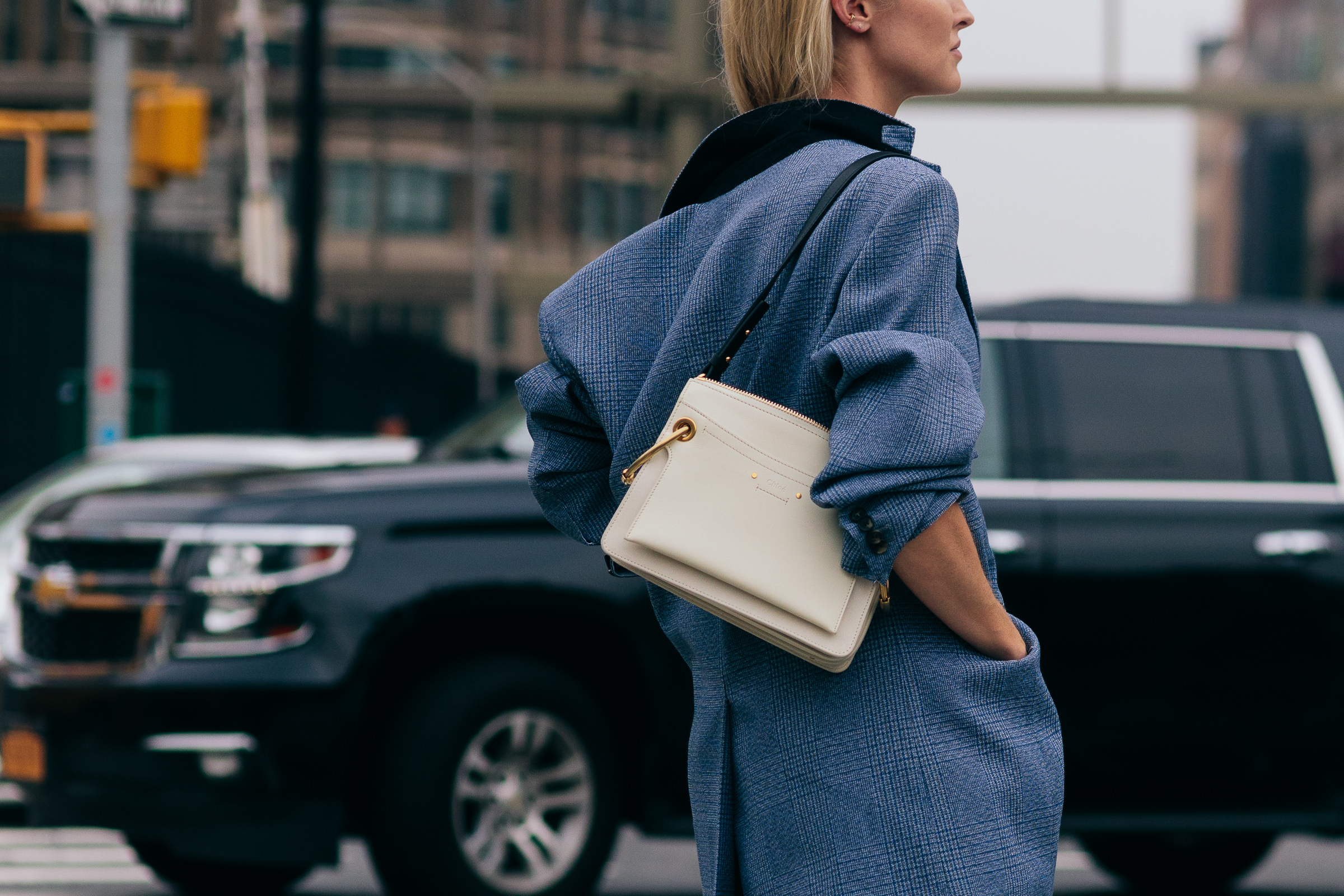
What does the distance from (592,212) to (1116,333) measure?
5807cm

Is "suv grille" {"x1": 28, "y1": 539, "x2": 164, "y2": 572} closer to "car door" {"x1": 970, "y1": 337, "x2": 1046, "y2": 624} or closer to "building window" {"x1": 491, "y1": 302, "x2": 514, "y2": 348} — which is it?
"car door" {"x1": 970, "y1": 337, "x2": 1046, "y2": 624}

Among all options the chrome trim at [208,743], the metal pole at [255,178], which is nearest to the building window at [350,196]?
the metal pole at [255,178]

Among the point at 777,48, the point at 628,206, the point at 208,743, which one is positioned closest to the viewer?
the point at 777,48

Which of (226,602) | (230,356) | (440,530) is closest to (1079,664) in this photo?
(440,530)

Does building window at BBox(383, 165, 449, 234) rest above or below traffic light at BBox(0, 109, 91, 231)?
above

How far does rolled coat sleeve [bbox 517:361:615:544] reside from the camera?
1.91 metres

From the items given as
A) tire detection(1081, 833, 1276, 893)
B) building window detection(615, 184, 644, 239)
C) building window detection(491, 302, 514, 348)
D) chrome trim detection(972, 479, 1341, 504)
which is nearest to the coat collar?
chrome trim detection(972, 479, 1341, 504)

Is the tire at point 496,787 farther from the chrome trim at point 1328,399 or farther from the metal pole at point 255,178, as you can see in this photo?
the metal pole at point 255,178

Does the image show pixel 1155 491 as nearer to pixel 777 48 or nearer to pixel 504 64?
pixel 777 48

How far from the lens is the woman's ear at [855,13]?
181 centimetres

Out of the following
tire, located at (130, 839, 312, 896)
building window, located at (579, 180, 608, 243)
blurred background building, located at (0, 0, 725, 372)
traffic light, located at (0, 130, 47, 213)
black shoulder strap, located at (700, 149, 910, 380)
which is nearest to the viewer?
black shoulder strap, located at (700, 149, 910, 380)

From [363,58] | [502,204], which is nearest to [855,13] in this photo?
[502,204]

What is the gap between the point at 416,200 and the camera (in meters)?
60.6

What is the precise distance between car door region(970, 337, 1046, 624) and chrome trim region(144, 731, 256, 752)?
6.85 feet
